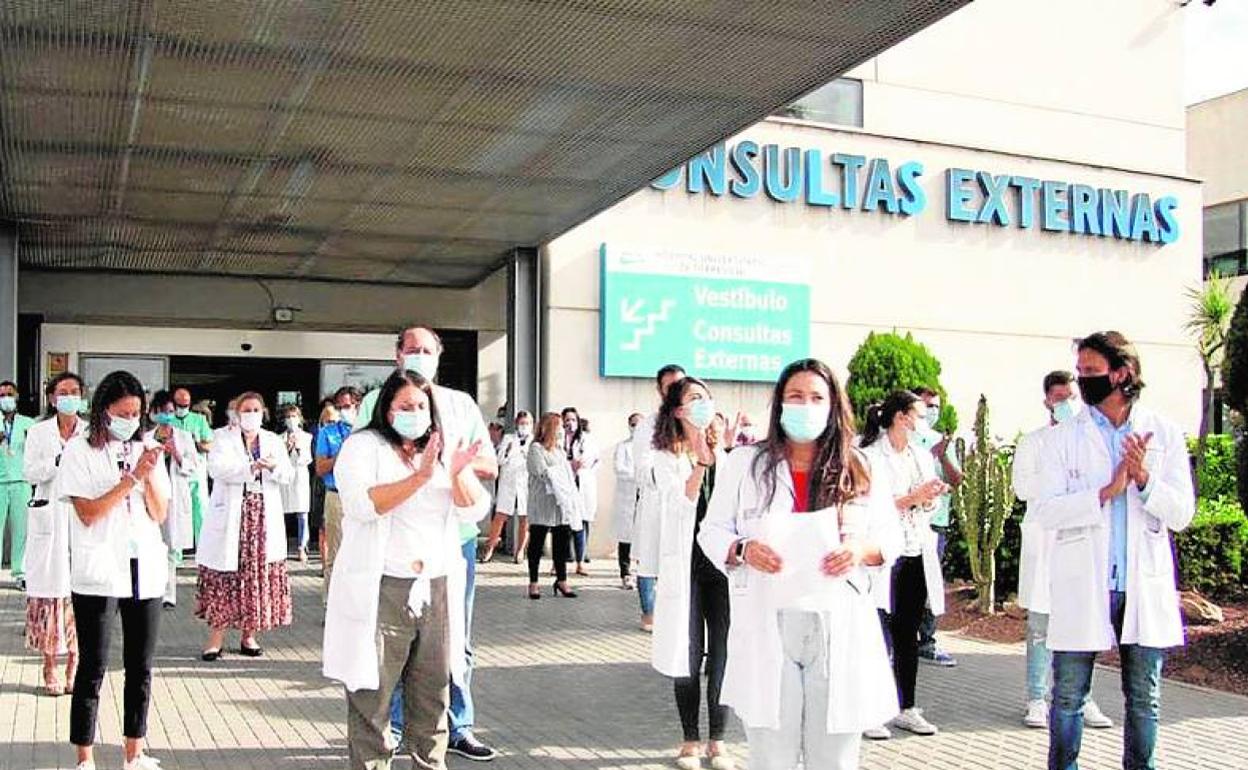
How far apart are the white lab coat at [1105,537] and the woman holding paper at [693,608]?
186 centimetres

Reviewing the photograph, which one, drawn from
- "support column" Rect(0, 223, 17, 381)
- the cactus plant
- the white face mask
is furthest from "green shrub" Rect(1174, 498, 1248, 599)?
"support column" Rect(0, 223, 17, 381)

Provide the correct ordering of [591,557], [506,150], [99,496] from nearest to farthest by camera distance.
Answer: [99,496]
[506,150]
[591,557]

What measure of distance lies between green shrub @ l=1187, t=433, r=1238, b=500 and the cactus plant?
24.8ft

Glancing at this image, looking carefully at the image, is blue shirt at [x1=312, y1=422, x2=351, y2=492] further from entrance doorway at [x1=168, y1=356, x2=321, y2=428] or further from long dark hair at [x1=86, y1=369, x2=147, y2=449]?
entrance doorway at [x1=168, y1=356, x2=321, y2=428]

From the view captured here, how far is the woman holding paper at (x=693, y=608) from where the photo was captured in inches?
265

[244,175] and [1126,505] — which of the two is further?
[244,175]

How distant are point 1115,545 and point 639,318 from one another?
41.8ft

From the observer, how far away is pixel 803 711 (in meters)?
4.64

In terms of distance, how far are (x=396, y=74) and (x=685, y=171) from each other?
8.73 meters

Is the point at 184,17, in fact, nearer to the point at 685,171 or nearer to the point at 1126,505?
the point at 1126,505

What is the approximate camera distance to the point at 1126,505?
5477mm

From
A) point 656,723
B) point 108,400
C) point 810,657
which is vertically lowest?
point 656,723

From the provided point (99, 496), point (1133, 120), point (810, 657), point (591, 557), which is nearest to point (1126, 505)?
point (810, 657)

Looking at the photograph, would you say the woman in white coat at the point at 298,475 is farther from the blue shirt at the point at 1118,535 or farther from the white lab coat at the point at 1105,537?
the blue shirt at the point at 1118,535
